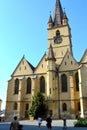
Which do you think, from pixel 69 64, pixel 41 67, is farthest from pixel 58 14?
pixel 69 64

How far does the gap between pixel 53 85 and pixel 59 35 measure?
678 inches

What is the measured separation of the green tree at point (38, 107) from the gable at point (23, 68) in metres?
8.95

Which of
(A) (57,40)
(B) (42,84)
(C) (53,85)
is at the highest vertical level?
(A) (57,40)

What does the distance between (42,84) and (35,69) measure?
4.33m

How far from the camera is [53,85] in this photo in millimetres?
41969

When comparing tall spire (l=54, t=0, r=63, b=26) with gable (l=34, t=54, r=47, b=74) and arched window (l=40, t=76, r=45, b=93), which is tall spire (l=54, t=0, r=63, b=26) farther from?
arched window (l=40, t=76, r=45, b=93)

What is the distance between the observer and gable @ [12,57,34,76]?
4725 centimetres

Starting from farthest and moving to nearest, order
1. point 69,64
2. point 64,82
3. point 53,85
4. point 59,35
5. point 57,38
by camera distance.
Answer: point 59,35 < point 57,38 < point 69,64 < point 64,82 < point 53,85

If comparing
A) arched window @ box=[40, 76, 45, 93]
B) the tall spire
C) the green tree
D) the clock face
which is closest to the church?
arched window @ box=[40, 76, 45, 93]

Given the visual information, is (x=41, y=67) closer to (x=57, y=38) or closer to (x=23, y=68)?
(x=23, y=68)

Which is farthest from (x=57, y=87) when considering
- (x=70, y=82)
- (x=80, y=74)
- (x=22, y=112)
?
(x=22, y=112)

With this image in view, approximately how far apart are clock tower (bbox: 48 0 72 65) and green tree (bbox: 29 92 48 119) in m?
12.9

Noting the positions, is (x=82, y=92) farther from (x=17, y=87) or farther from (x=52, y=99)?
A: (x=17, y=87)

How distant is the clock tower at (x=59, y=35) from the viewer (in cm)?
5106
